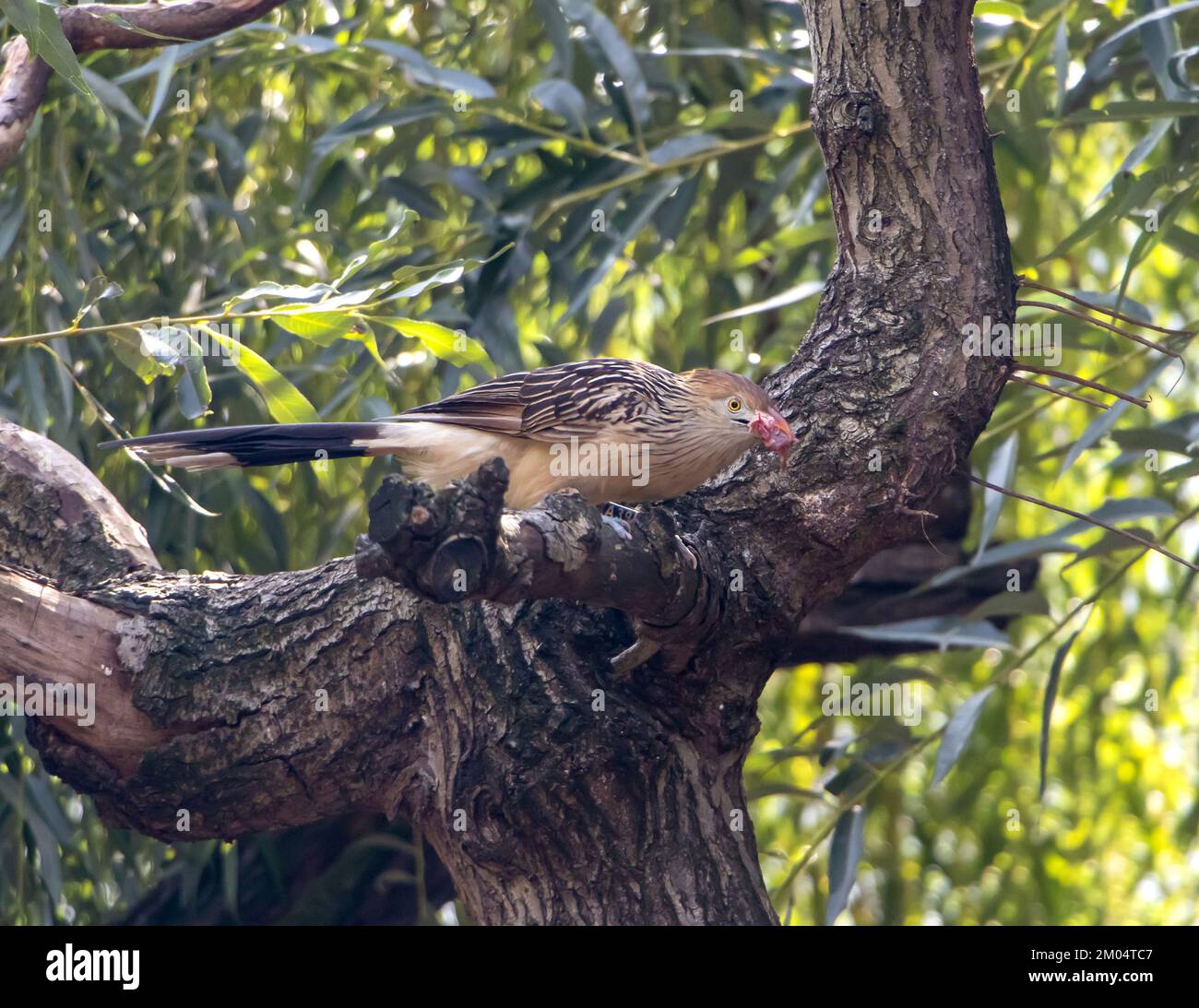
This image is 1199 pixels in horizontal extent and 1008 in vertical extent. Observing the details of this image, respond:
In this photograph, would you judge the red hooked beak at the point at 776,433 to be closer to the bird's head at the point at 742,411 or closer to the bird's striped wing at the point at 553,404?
the bird's head at the point at 742,411

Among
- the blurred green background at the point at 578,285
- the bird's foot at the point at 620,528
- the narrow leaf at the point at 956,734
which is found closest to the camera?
the bird's foot at the point at 620,528

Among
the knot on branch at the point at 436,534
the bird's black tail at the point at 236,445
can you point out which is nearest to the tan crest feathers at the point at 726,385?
the bird's black tail at the point at 236,445

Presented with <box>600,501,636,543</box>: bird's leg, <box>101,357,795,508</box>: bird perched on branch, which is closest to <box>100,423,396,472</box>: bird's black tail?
<box>101,357,795,508</box>: bird perched on branch

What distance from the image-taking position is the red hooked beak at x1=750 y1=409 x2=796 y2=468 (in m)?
2.67

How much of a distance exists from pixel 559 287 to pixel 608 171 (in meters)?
0.36

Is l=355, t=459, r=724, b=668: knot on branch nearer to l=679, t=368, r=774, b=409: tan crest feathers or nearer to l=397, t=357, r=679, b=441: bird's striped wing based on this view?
l=679, t=368, r=774, b=409: tan crest feathers

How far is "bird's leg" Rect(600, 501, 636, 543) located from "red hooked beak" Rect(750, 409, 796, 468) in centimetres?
31

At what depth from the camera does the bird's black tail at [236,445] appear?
2.73 meters

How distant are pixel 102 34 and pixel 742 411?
172 centimetres

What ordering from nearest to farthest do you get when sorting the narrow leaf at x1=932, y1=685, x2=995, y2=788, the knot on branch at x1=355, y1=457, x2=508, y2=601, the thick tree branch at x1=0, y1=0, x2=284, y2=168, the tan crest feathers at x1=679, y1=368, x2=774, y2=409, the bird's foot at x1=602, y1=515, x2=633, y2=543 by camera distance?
the knot on branch at x1=355, y1=457, x2=508, y2=601, the bird's foot at x1=602, y1=515, x2=633, y2=543, the tan crest feathers at x1=679, y1=368, x2=774, y2=409, the thick tree branch at x1=0, y1=0, x2=284, y2=168, the narrow leaf at x1=932, y1=685, x2=995, y2=788

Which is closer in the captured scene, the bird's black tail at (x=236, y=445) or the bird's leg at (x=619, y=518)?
the bird's leg at (x=619, y=518)

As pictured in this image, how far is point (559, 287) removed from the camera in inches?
151

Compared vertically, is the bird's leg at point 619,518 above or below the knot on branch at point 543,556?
above
